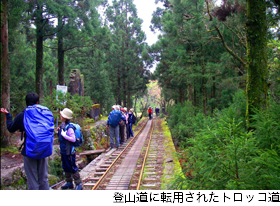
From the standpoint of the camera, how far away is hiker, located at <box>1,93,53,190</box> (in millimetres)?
3906

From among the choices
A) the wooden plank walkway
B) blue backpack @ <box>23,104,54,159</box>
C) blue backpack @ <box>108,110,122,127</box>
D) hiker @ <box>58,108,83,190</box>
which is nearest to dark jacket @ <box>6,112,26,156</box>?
blue backpack @ <box>23,104,54,159</box>

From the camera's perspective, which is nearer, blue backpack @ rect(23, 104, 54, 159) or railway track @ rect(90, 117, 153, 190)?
blue backpack @ rect(23, 104, 54, 159)

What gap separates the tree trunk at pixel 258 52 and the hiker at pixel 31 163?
5.06 m

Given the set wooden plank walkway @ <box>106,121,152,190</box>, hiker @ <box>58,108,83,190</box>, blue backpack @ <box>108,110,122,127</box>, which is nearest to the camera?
hiker @ <box>58,108,83,190</box>

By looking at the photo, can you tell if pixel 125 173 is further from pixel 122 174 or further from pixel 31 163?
pixel 31 163

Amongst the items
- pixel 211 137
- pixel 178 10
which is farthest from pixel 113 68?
pixel 211 137

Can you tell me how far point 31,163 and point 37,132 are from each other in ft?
2.17

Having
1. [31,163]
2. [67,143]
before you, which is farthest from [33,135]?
[67,143]

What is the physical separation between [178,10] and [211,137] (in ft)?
42.0

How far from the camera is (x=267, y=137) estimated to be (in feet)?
14.0

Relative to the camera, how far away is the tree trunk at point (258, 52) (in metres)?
5.78

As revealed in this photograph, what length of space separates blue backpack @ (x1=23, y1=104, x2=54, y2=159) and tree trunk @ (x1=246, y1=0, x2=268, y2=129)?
192 inches

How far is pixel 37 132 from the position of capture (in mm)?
3799

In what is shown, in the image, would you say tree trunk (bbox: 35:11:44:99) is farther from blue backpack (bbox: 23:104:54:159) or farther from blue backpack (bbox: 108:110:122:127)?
blue backpack (bbox: 23:104:54:159)
